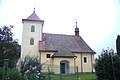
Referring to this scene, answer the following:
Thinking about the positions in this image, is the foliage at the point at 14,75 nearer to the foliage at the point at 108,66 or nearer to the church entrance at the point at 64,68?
the church entrance at the point at 64,68

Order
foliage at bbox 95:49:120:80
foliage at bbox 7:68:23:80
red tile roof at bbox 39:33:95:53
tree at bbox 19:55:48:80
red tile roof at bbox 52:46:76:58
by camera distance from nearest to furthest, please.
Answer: foliage at bbox 7:68:23:80 < tree at bbox 19:55:48:80 < foliage at bbox 95:49:120:80 < red tile roof at bbox 52:46:76:58 < red tile roof at bbox 39:33:95:53

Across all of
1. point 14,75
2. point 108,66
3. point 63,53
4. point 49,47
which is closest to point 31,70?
point 14,75

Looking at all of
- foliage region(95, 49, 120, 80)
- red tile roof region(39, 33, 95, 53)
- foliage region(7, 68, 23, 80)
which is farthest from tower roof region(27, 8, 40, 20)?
foliage region(7, 68, 23, 80)

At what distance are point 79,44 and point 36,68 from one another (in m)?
25.6

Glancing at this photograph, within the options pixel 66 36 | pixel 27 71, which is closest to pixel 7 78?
pixel 27 71

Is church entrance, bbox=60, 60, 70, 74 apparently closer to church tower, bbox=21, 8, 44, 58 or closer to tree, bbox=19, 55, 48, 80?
tree, bbox=19, 55, 48, 80

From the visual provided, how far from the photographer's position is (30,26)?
34594mm

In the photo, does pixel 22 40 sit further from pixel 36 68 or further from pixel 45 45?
Result: pixel 36 68

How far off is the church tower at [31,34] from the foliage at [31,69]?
21.4 metres

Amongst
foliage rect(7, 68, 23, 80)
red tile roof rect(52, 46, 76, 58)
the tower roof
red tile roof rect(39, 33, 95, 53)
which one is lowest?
foliage rect(7, 68, 23, 80)

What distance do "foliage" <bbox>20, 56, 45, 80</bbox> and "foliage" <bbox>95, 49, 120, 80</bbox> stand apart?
4.76 meters

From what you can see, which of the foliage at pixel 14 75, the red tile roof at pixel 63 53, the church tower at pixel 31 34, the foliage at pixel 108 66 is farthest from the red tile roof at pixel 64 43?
the foliage at pixel 14 75

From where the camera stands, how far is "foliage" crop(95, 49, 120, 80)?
1338cm

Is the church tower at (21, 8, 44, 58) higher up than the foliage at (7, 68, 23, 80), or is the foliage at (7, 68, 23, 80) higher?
the church tower at (21, 8, 44, 58)
